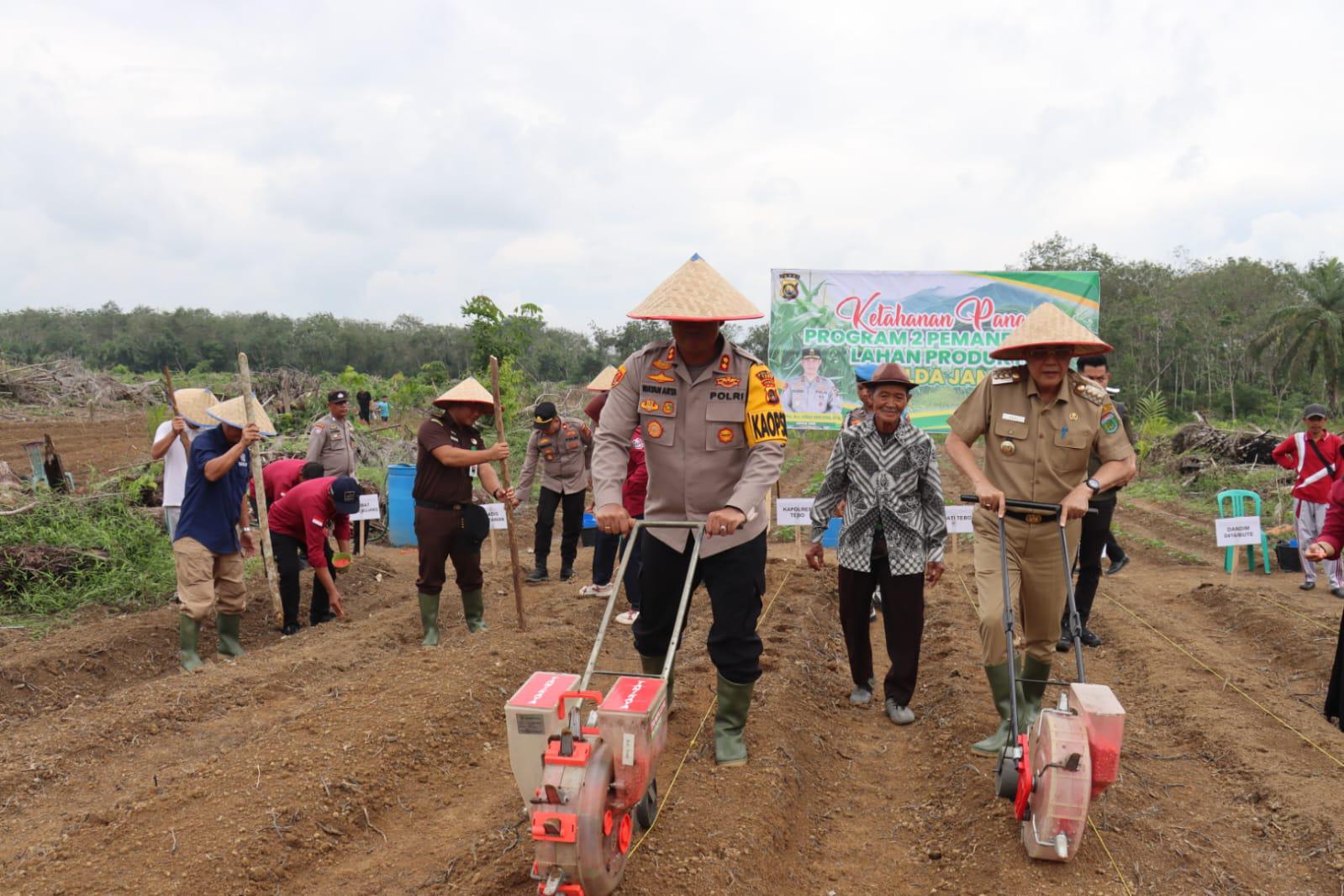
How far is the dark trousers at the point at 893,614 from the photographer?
4.90 meters

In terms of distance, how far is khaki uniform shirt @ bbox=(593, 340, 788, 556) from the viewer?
3836mm

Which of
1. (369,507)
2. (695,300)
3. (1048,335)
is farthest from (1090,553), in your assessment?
(369,507)

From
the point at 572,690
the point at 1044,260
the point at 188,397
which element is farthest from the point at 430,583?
the point at 1044,260

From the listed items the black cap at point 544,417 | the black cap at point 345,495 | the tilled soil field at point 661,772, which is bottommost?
the tilled soil field at point 661,772

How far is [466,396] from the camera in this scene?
20.7ft

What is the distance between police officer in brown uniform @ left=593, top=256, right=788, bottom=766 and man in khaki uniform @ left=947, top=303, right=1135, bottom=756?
3.51 ft

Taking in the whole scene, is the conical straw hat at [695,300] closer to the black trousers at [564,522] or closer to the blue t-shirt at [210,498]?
the blue t-shirt at [210,498]

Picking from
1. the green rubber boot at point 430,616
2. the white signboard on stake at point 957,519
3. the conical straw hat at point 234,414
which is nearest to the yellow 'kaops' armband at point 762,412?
the green rubber boot at point 430,616

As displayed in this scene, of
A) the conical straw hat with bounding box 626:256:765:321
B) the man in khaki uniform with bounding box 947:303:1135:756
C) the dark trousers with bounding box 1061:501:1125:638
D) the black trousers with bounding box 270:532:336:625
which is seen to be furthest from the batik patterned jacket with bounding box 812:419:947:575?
the black trousers with bounding box 270:532:336:625

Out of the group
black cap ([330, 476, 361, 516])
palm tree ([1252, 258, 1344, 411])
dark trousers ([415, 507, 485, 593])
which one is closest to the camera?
dark trousers ([415, 507, 485, 593])

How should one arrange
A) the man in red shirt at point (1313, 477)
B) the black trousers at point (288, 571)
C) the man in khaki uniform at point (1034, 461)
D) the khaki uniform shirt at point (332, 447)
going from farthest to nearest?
the khaki uniform shirt at point (332, 447) → the man in red shirt at point (1313, 477) → the black trousers at point (288, 571) → the man in khaki uniform at point (1034, 461)

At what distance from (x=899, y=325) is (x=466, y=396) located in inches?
231

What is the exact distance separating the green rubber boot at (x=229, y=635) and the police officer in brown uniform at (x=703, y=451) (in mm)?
3929

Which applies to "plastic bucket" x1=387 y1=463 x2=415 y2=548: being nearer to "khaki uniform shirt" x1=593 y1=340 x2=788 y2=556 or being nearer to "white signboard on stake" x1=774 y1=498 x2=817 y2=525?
"white signboard on stake" x1=774 y1=498 x2=817 y2=525
